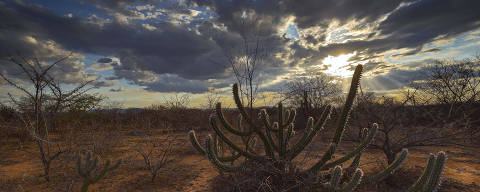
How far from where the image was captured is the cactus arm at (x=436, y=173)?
1839 mm

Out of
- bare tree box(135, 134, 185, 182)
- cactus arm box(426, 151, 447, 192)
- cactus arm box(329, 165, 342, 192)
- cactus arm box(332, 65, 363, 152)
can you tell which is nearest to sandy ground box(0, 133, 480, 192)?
bare tree box(135, 134, 185, 182)

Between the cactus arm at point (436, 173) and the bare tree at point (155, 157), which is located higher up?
the cactus arm at point (436, 173)

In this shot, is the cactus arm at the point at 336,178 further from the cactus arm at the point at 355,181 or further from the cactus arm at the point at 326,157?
the cactus arm at the point at 326,157

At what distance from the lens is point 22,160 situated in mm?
5648

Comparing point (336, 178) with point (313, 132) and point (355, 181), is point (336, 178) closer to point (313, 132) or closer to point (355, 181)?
point (355, 181)

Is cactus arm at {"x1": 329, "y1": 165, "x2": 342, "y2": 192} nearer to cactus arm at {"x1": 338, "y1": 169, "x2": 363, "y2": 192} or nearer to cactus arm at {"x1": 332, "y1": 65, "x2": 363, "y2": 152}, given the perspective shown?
cactus arm at {"x1": 338, "y1": 169, "x2": 363, "y2": 192}

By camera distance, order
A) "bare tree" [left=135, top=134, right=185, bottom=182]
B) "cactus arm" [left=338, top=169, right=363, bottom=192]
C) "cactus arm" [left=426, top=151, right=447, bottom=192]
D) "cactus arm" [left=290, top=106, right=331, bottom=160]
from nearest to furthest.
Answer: "cactus arm" [left=426, top=151, right=447, bottom=192], "cactus arm" [left=338, top=169, right=363, bottom=192], "cactus arm" [left=290, top=106, right=331, bottom=160], "bare tree" [left=135, top=134, right=185, bottom=182]

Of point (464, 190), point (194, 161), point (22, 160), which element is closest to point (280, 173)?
point (464, 190)

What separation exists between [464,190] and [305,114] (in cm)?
843

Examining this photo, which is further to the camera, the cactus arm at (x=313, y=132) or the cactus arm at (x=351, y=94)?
the cactus arm at (x=313, y=132)

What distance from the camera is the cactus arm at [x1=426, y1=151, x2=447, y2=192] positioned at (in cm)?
184

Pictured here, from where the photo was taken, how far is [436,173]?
1.86m

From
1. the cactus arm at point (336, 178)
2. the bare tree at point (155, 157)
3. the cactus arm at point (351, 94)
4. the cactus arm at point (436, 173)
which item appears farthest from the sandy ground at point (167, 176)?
the cactus arm at point (336, 178)

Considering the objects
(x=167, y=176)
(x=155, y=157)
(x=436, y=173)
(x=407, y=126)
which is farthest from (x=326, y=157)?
(x=155, y=157)
